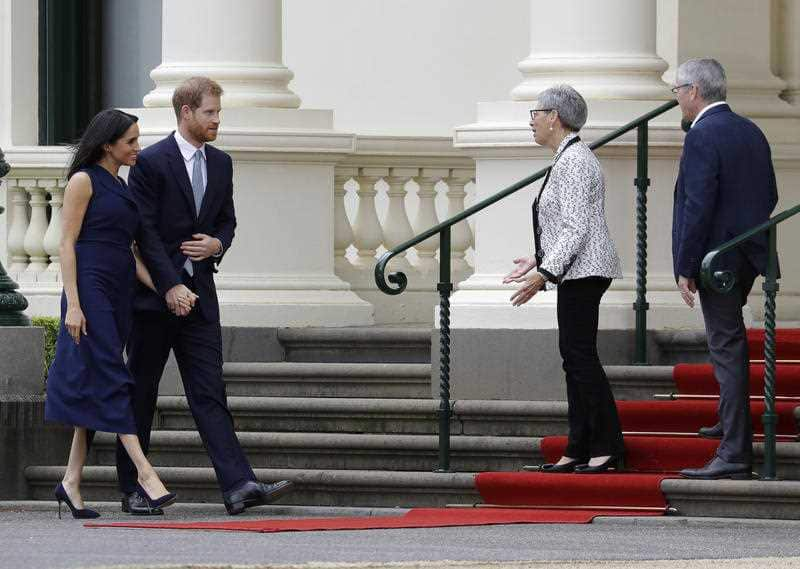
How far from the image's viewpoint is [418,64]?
14195mm

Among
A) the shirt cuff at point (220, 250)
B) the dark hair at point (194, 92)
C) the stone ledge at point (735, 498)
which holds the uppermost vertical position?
the dark hair at point (194, 92)

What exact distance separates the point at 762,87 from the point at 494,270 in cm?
271

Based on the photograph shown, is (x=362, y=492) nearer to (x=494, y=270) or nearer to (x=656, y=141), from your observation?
(x=494, y=270)

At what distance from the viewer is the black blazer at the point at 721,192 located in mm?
10273

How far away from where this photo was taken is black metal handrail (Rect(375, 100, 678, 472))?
1076cm

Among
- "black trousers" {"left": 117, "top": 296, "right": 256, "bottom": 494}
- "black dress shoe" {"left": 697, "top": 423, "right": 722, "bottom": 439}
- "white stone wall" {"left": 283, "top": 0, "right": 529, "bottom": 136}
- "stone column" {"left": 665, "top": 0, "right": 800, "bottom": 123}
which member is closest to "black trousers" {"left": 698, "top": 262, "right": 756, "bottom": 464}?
"black dress shoe" {"left": 697, "top": 423, "right": 722, "bottom": 439}

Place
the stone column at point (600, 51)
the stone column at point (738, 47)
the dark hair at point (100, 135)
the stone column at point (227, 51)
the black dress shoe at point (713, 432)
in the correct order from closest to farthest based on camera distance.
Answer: the dark hair at point (100, 135), the black dress shoe at point (713, 432), the stone column at point (600, 51), the stone column at point (227, 51), the stone column at point (738, 47)

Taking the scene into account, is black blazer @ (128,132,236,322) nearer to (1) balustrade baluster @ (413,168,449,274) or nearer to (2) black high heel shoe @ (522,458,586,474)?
(2) black high heel shoe @ (522,458,586,474)

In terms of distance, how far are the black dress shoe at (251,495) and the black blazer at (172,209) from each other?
75 centimetres

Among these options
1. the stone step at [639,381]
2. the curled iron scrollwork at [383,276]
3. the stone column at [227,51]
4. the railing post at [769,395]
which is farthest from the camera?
the stone column at [227,51]

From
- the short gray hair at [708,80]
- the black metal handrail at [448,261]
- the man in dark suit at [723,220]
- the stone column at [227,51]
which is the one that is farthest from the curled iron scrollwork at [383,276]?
the stone column at [227,51]

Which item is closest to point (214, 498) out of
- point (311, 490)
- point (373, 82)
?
point (311, 490)

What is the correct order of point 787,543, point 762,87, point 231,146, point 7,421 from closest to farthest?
point 787,543
point 7,421
point 231,146
point 762,87

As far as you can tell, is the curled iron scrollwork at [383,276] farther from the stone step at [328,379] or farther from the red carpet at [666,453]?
the red carpet at [666,453]
